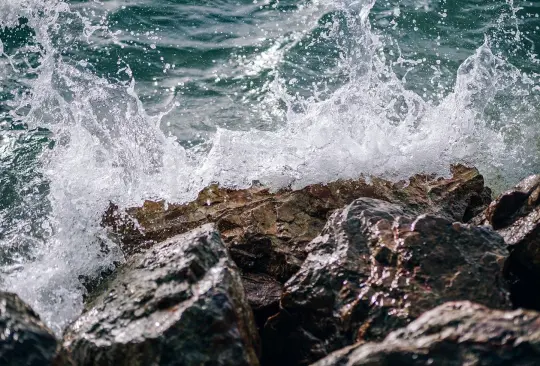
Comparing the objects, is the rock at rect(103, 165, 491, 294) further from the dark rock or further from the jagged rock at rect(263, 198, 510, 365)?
the jagged rock at rect(263, 198, 510, 365)

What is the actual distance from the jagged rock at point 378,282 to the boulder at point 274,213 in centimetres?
41

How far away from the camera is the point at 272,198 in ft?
14.0

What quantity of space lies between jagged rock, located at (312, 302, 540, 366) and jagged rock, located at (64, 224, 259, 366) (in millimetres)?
504

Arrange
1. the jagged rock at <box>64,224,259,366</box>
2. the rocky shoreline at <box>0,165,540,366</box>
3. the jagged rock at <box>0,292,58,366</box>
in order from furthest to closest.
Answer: the jagged rock at <box>64,224,259,366</box> → the jagged rock at <box>0,292,58,366</box> → the rocky shoreline at <box>0,165,540,366</box>

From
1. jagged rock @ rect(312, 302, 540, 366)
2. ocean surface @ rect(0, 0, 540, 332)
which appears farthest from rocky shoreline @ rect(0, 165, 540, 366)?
ocean surface @ rect(0, 0, 540, 332)

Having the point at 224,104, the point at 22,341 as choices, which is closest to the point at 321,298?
the point at 22,341

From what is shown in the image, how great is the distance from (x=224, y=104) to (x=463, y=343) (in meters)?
4.03

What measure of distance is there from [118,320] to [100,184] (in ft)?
5.26

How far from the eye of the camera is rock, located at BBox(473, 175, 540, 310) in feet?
10.9

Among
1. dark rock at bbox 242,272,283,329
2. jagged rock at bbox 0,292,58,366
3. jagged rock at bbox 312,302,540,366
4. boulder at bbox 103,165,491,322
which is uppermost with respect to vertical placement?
jagged rock at bbox 312,302,540,366

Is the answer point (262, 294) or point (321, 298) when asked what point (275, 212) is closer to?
point (262, 294)

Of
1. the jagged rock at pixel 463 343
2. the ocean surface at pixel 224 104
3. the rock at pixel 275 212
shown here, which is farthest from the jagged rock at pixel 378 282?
the ocean surface at pixel 224 104

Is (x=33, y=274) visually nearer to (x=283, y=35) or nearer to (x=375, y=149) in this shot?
(x=375, y=149)

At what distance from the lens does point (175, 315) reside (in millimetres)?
2752
